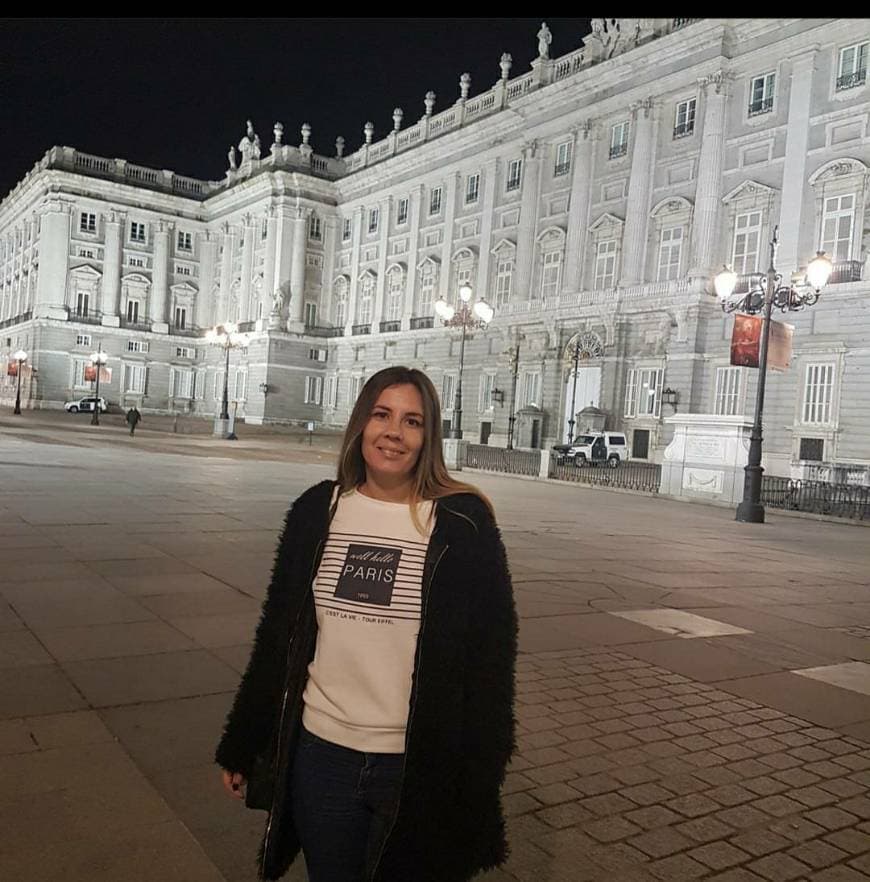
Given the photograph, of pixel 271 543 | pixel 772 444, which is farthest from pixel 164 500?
pixel 772 444

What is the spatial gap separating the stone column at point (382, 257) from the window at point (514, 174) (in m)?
12.4

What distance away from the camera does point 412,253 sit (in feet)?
182

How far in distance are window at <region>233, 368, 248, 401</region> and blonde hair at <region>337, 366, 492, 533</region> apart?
209 ft

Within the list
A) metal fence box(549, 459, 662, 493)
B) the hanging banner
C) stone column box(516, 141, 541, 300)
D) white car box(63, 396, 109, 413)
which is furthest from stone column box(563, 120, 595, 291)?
white car box(63, 396, 109, 413)

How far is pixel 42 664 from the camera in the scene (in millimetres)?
5105

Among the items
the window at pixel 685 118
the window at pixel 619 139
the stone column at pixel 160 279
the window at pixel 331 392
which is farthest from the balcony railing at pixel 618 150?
the stone column at pixel 160 279

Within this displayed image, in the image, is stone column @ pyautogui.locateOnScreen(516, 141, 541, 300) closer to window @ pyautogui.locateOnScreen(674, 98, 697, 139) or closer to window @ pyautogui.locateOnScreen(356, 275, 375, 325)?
window @ pyautogui.locateOnScreen(674, 98, 697, 139)

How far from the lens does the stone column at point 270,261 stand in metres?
62.7

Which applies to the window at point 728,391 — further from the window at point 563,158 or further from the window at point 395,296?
the window at point 395,296

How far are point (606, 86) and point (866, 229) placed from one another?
16.0 m

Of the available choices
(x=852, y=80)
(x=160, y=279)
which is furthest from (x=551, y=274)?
(x=160, y=279)

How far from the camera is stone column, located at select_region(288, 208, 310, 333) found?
62.3 meters

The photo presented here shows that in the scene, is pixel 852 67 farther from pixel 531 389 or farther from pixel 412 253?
pixel 412 253
